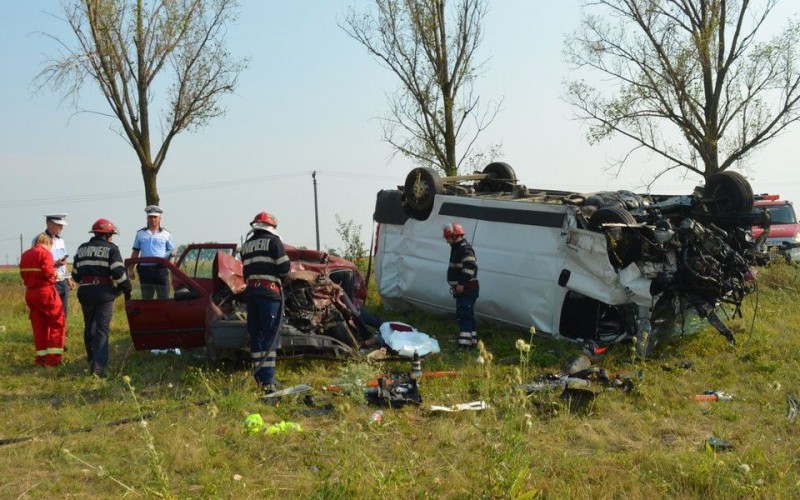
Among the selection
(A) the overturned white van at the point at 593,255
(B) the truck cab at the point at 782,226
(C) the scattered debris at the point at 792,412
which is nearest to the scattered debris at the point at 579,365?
(A) the overturned white van at the point at 593,255

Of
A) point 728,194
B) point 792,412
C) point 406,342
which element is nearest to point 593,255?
point 728,194

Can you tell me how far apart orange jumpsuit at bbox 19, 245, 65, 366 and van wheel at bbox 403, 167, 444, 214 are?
4.69 m

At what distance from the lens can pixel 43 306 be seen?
838 cm

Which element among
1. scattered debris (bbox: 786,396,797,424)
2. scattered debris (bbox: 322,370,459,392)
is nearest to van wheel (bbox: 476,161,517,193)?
scattered debris (bbox: 322,370,459,392)

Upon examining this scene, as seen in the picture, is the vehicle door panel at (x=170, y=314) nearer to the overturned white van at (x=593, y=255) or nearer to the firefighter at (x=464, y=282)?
the firefighter at (x=464, y=282)

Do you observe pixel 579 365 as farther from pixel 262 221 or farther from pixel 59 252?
pixel 59 252

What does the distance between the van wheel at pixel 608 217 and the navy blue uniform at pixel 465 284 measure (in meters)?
Answer: 1.50

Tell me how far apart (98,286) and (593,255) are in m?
Result: 5.27

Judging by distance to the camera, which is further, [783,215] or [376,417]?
[783,215]

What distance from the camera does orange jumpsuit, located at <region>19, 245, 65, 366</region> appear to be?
8.39 m

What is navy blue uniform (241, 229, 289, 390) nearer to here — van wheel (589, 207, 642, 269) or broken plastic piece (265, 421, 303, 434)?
broken plastic piece (265, 421, 303, 434)

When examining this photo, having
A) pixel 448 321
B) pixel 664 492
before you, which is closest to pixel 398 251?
pixel 448 321

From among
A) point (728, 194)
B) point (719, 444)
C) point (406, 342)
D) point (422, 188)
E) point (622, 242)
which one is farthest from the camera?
point (422, 188)

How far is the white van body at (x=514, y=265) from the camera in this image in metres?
8.17
